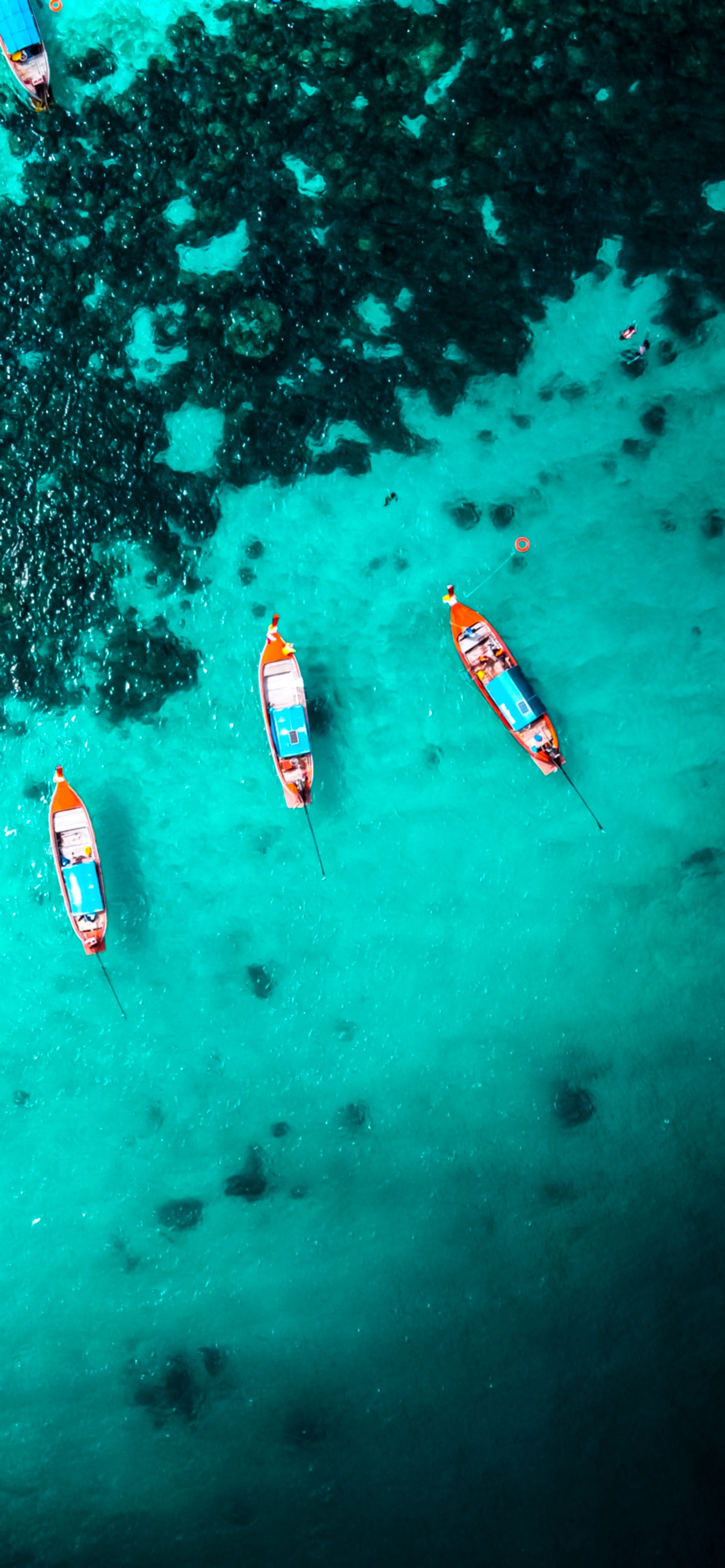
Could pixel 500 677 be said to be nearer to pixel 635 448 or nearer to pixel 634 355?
pixel 635 448

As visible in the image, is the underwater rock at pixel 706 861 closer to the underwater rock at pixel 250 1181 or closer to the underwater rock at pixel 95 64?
the underwater rock at pixel 250 1181

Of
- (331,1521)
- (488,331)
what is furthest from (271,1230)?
(488,331)

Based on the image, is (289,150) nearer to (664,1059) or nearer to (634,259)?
(634,259)

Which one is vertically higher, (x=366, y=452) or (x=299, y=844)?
(x=366, y=452)

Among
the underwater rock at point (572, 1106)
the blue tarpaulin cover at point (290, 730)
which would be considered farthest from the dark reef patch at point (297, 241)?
the underwater rock at point (572, 1106)

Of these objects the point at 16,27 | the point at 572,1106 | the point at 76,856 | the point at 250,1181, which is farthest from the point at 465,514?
the point at 250,1181

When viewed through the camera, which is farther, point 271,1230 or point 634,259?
point 271,1230
